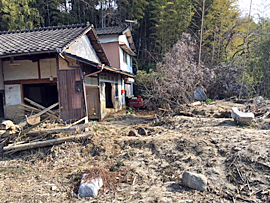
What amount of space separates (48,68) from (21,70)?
3.62 feet

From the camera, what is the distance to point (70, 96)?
24.5 feet

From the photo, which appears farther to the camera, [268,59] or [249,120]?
[268,59]

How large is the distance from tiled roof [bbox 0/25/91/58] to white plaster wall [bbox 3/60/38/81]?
0.62m

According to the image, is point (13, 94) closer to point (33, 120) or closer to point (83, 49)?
point (33, 120)

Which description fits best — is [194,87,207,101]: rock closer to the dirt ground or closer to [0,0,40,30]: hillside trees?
the dirt ground

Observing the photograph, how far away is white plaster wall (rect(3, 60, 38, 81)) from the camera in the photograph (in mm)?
7531

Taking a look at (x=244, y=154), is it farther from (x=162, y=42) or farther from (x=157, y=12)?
(x=157, y=12)

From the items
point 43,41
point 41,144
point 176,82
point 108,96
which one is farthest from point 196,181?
point 108,96

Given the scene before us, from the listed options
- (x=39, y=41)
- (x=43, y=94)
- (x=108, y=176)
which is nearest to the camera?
(x=108, y=176)

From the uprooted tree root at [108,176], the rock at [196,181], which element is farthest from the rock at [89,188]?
the rock at [196,181]

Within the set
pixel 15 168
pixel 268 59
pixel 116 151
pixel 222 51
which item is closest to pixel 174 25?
pixel 222 51

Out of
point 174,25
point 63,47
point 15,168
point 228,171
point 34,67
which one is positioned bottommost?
point 15,168

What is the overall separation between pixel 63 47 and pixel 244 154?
6.08 m

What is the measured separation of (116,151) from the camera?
5.49 m
